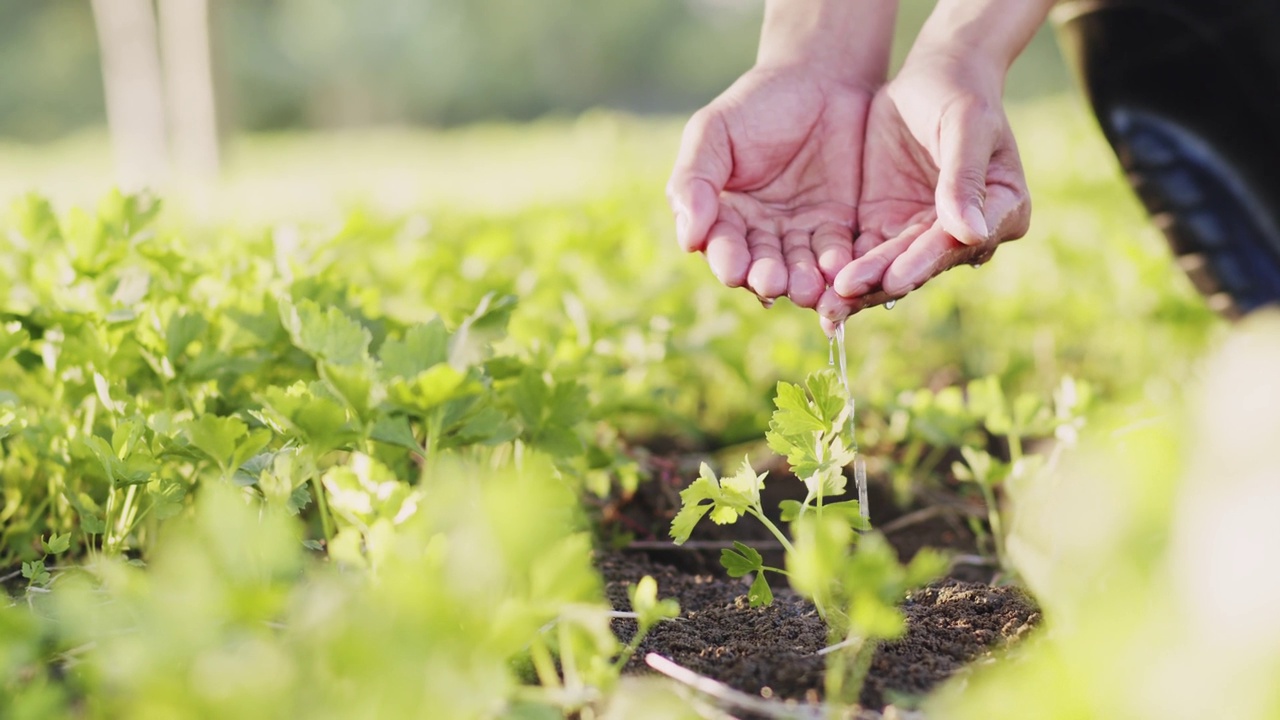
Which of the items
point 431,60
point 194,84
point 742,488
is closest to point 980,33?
point 742,488

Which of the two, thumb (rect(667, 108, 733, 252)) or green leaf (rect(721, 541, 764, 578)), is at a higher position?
thumb (rect(667, 108, 733, 252))

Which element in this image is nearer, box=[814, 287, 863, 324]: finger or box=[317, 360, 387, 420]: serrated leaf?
box=[317, 360, 387, 420]: serrated leaf

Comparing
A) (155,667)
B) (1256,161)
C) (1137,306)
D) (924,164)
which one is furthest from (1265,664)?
(1137,306)

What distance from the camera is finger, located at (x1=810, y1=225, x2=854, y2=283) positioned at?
1.90 meters

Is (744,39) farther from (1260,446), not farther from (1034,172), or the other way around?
(1260,446)

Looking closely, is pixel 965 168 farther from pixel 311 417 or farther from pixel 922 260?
pixel 311 417

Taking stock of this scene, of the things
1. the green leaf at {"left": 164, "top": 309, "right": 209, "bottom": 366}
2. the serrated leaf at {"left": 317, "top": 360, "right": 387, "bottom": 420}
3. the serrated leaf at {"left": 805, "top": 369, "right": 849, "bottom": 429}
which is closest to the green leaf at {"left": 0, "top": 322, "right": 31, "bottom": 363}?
the green leaf at {"left": 164, "top": 309, "right": 209, "bottom": 366}

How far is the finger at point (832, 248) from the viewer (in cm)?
190

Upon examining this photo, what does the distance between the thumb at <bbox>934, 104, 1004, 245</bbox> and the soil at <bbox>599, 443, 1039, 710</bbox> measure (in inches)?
21.2

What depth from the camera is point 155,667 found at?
80 centimetres

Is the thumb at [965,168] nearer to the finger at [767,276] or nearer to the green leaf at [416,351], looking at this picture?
the finger at [767,276]

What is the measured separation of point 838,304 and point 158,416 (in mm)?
1004

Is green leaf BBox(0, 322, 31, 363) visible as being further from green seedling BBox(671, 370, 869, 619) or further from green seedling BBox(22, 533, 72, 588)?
green seedling BBox(671, 370, 869, 619)

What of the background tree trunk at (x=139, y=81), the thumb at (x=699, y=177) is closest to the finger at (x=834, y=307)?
the thumb at (x=699, y=177)
